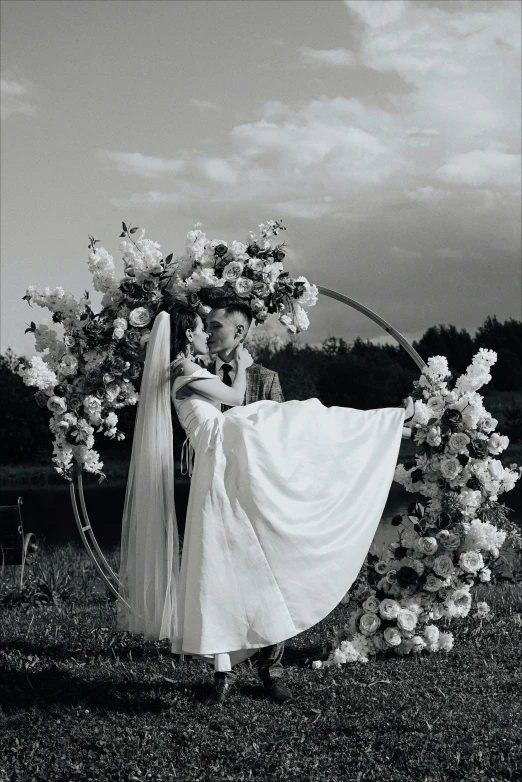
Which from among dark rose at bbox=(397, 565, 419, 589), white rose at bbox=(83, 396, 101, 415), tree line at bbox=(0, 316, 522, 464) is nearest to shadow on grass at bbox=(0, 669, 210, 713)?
dark rose at bbox=(397, 565, 419, 589)

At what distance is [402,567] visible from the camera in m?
6.31

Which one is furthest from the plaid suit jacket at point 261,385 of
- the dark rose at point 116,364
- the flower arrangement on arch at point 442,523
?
the flower arrangement on arch at point 442,523

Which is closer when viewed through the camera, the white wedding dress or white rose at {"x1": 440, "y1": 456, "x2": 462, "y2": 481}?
the white wedding dress

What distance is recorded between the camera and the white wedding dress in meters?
4.77

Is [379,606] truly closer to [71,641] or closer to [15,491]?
[71,641]

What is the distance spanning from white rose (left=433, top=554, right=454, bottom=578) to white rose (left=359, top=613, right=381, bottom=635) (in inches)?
23.4

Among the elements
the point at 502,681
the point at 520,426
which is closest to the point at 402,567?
the point at 502,681

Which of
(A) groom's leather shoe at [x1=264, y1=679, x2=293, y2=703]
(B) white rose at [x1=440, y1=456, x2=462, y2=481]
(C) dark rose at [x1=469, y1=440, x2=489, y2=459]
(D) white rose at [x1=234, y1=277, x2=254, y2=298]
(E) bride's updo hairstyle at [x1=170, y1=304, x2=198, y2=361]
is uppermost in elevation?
(D) white rose at [x1=234, y1=277, x2=254, y2=298]

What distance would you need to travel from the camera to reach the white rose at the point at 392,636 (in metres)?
6.07

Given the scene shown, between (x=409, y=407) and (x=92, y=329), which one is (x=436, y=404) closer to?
(x=409, y=407)

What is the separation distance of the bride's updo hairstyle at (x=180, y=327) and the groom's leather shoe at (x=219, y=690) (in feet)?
6.74

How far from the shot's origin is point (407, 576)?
6281mm

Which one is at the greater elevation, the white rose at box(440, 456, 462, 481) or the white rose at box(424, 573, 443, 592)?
the white rose at box(440, 456, 462, 481)

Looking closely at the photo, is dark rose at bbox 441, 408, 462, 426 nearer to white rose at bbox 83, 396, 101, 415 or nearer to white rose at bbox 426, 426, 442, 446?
white rose at bbox 426, 426, 442, 446
